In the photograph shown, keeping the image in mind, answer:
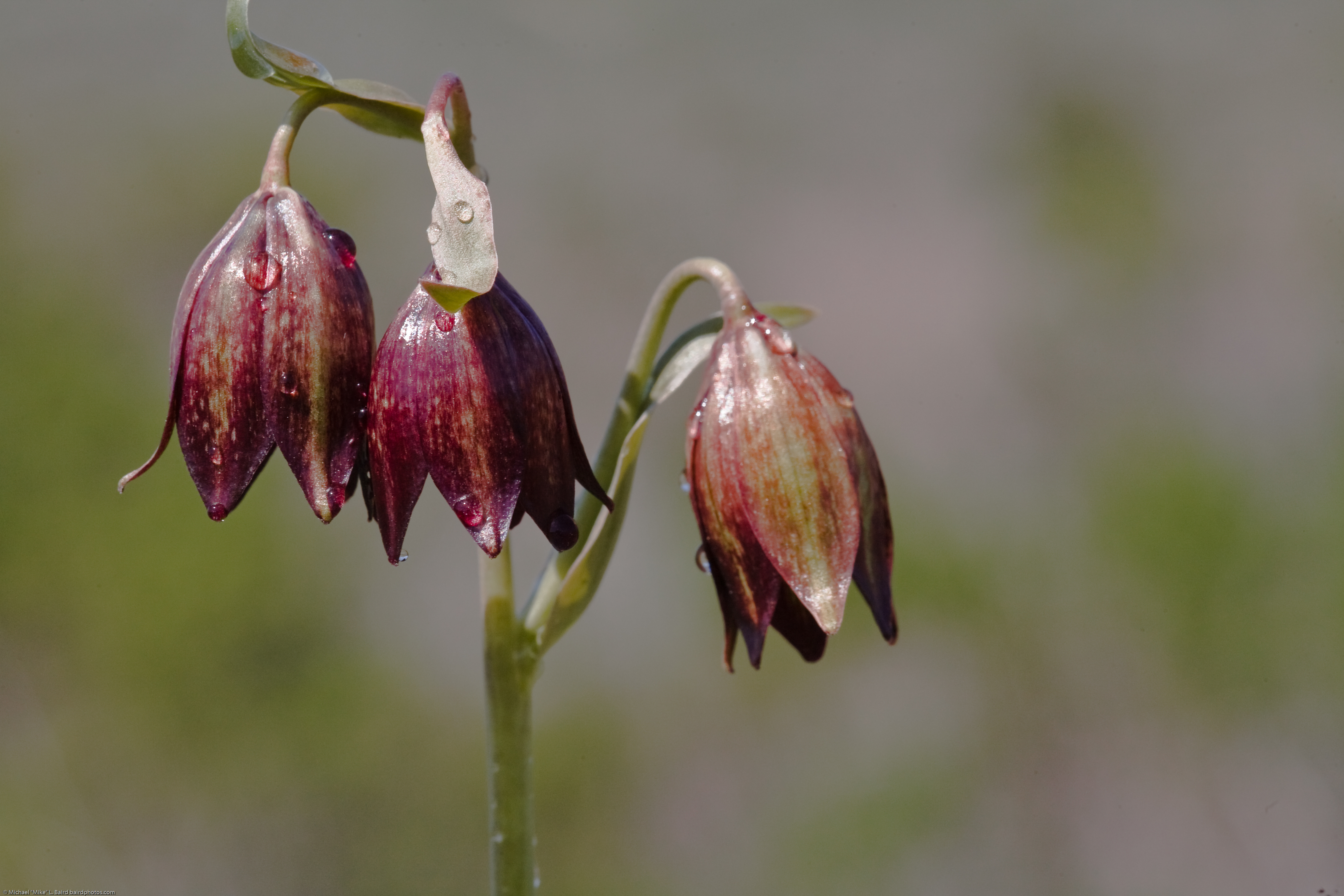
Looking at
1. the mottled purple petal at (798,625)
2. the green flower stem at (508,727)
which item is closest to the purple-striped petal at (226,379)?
the green flower stem at (508,727)

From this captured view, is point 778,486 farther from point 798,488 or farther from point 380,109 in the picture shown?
point 380,109

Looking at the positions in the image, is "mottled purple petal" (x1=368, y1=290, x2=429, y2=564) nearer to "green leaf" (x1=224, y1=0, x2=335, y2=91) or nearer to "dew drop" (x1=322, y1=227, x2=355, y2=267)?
"dew drop" (x1=322, y1=227, x2=355, y2=267)

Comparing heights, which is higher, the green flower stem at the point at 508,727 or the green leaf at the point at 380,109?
the green leaf at the point at 380,109

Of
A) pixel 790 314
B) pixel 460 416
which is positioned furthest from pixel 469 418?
pixel 790 314

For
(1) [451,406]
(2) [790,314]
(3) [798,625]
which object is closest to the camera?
(1) [451,406]

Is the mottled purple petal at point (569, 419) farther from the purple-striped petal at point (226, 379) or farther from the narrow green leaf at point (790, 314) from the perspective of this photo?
the narrow green leaf at point (790, 314)

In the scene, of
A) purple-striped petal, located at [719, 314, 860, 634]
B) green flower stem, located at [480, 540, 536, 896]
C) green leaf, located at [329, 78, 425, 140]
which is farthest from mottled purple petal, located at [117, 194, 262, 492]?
purple-striped petal, located at [719, 314, 860, 634]

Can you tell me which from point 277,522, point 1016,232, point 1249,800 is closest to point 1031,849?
point 1249,800
